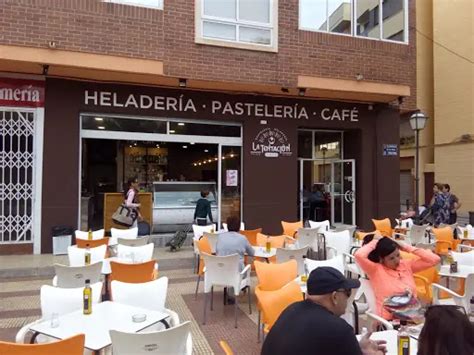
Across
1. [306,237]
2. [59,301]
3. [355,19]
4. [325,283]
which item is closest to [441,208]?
[306,237]

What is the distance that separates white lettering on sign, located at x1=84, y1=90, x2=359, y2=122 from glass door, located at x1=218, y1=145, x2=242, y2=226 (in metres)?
1.03

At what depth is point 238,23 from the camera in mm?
10258

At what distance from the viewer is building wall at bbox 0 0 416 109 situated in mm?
8594

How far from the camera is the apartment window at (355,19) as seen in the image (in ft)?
36.5

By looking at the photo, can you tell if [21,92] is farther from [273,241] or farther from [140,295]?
[140,295]

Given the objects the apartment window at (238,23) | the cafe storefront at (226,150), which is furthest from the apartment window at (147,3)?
the cafe storefront at (226,150)

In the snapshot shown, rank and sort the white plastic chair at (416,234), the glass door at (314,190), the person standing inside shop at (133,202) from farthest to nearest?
the glass door at (314,190)
the person standing inside shop at (133,202)
the white plastic chair at (416,234)

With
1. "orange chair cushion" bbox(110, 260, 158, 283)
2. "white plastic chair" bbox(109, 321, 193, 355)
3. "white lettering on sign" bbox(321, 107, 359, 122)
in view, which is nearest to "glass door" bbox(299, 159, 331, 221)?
"white lettering on sign" bbox(321, 107, 359, 122)

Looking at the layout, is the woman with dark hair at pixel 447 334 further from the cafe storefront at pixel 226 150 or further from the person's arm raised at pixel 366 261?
the cafe storefront at pixel 226 150

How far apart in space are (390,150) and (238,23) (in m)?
5.90

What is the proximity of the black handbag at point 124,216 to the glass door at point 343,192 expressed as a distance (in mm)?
6313

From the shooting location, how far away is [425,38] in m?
23.5

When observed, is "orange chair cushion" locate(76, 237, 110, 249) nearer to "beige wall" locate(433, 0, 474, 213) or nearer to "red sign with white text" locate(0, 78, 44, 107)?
"red sign with white text" locate(0, 78, 44, 107)

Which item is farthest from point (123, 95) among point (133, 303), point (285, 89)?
point (133, 303)
